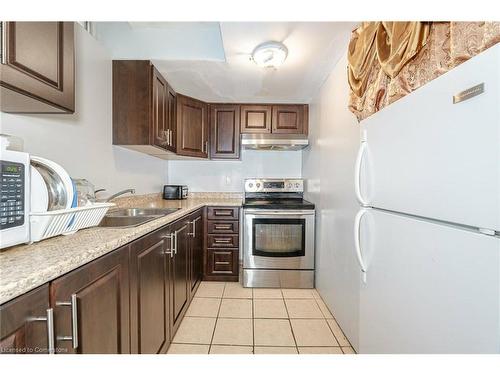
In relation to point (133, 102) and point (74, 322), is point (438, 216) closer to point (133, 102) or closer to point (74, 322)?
point (74, 322)

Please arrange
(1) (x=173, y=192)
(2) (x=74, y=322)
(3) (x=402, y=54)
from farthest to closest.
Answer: (1) (x=173, y=192) < (3) (x=402, y=54) < (2) (x=74, y=322)

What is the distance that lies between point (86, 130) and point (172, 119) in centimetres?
101

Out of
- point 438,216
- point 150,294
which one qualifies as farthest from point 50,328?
point 438,216

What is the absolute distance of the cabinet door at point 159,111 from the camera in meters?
2.04

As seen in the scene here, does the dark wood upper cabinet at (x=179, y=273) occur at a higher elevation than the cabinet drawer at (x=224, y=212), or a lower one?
lower

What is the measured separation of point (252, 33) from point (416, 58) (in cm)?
102

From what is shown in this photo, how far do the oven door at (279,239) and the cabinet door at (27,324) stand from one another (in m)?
2.02

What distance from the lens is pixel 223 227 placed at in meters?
2.69

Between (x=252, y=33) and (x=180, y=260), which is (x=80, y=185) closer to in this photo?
(x=180, y=260)

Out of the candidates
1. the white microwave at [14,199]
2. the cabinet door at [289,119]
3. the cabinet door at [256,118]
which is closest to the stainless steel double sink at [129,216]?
the white microwave at [14,199]

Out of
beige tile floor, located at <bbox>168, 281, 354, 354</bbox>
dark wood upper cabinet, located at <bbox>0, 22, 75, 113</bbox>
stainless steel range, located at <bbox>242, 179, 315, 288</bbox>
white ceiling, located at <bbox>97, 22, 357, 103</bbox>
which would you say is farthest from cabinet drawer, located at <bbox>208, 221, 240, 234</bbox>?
dark wood upper cabinet, located at <bbox>0, 22, 75, 113</bbox>

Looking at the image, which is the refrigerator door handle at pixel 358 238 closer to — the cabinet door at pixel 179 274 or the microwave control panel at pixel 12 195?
the cabinet door at pixel 179 274

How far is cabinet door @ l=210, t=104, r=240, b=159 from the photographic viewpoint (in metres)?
3.03

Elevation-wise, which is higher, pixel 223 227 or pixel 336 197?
pixel 336 197
